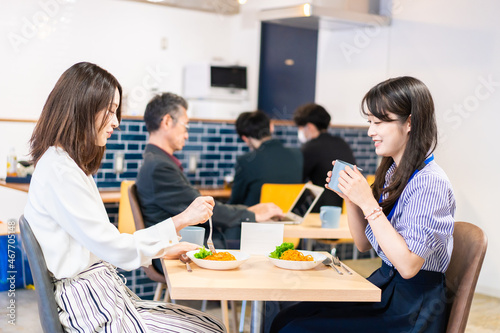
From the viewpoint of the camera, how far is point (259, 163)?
3.66 m

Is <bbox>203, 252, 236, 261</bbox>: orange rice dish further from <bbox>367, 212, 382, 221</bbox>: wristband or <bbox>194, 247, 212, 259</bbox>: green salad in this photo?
<bbox>367, 212, 382, 221</bbox>: wristband

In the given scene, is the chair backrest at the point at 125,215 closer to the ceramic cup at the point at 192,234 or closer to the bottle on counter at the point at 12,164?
the bottle on counter at the point at 12,164

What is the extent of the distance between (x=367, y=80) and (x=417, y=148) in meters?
3.79

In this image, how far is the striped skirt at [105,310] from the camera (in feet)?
5.11

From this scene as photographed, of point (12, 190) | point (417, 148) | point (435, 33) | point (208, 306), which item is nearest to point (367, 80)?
point (435, 33)

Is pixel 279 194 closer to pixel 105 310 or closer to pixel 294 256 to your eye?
pixel 294 256

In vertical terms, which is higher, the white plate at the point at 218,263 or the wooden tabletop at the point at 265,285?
the white plate at the point at 218,263

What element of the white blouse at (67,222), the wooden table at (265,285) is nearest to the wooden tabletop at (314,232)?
the wooden table at (265,285)

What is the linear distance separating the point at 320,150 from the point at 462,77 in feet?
4.49

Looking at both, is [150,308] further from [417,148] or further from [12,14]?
[12,14]

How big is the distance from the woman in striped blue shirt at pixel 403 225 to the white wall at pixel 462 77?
2789 mm

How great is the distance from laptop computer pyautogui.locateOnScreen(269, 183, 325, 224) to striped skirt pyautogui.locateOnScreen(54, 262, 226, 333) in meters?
1.10

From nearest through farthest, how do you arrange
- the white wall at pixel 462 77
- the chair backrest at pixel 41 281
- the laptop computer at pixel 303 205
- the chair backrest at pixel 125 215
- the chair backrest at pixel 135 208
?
the chair backrest at pixel 41 281
the chair backrest at pixel 135 208
the laptop computer at pixel 303 205
the chair backrest at pixel 125 215
the white wall at pixel 462 77

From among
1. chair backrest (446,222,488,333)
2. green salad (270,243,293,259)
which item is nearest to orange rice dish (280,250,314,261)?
green salad (270,243,293,259)
